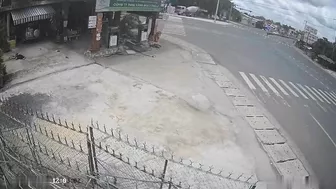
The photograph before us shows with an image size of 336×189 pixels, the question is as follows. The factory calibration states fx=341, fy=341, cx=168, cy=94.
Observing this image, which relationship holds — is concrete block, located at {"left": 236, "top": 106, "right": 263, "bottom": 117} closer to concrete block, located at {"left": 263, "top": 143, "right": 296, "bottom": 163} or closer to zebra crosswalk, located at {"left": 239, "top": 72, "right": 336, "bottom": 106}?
concrete block, located at {"left": 263, "top": 143, "right": 296, "bottom": 163}

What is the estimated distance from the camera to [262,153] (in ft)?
36.4

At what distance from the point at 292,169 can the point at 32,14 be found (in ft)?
46.9

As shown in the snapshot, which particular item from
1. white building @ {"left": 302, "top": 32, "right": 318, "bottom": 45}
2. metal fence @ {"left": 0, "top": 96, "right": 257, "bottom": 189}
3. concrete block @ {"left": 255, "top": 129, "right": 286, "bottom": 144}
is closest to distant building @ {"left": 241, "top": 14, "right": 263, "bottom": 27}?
white building @ {"left": 302, "top": 32, "right": 318, "bottom": 45}

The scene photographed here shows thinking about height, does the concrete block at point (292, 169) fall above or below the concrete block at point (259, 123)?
below

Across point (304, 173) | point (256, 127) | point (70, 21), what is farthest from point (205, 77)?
point (70, 21)

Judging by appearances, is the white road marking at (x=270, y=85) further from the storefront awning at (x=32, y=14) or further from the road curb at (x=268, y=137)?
the storefront awning at (x=32, y=14)

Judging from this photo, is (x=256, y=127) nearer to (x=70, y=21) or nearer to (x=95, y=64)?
(x=95, y=64)

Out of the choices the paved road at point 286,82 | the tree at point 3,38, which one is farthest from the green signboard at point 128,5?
the paved road at point 286,82

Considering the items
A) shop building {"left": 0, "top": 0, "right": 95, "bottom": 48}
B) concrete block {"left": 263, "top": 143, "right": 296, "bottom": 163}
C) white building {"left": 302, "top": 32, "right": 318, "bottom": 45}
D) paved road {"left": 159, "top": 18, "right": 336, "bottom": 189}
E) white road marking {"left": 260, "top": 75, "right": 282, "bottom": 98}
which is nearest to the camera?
concrete block {"left": 263, "top": 143, "right": 296, "bottom": 163}

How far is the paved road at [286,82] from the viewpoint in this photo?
41.6 feet

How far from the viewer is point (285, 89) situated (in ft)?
Answer: 61.3

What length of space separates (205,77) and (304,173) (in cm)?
813

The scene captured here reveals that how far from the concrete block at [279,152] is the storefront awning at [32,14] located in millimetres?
12965

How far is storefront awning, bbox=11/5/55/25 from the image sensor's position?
54.5 feet
